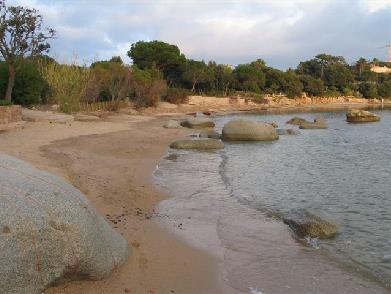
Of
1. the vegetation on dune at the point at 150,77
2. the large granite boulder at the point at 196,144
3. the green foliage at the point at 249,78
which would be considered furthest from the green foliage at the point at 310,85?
the large granite boulder at the point at 196,144

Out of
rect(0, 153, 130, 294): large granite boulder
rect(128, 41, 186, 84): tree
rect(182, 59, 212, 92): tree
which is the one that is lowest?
rect(0, 153, 130, 294): large granite boulder

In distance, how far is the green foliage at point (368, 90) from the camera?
10938 centimetres

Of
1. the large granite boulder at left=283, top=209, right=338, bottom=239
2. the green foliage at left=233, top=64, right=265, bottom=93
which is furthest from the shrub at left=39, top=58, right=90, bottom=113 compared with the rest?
the green foliage at left=233, top=64, right=265, bottom=93

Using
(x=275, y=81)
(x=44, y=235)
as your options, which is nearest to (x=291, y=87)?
(x=275, y=81)

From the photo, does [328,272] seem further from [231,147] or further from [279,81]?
[279,81]

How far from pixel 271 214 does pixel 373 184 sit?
17.4 ft

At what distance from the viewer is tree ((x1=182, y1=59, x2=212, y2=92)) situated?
7750 centimetres

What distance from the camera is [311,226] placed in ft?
29.8

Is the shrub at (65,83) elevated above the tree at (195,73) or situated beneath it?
situated beneath

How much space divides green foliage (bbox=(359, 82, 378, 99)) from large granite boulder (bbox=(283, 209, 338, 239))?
A: 108 metres

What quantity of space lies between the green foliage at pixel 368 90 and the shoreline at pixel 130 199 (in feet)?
312

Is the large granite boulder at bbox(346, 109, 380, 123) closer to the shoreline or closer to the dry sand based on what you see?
the dry sand

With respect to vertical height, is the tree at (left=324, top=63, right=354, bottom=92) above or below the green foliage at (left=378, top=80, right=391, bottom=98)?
above

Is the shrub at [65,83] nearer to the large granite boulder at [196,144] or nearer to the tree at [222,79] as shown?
the large granite boulder at [196,144]
